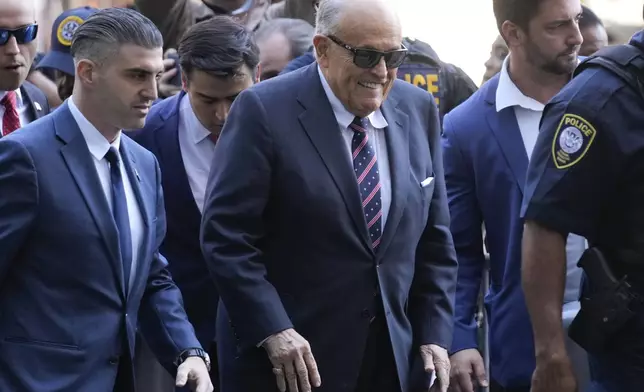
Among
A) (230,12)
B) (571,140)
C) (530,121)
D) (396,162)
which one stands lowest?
(230,12)

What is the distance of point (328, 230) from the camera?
16.8ft

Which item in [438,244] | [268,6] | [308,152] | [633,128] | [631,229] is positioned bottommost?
[268,6]

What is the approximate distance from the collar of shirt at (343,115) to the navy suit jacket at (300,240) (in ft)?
0.08

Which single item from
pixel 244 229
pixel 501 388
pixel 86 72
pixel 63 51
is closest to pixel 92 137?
pixel 86 72

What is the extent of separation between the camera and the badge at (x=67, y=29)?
7.20m

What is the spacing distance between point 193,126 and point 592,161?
7.40 ft

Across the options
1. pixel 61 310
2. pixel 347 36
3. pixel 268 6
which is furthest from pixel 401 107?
pixel 268 6

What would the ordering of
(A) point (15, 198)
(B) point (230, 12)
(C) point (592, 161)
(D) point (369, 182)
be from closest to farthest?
(C) point (592, 161) → (A) point (15, 198) → (D) point (369, 182) → (B) point (230, 12)

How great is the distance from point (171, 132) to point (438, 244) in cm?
139

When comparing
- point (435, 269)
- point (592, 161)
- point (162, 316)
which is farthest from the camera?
point (435, 269)

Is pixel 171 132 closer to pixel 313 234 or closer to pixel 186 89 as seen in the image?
pixel 186 89

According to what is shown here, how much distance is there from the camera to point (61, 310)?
4.94 meters

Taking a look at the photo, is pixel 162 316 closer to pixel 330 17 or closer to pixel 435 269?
pixel 435 269

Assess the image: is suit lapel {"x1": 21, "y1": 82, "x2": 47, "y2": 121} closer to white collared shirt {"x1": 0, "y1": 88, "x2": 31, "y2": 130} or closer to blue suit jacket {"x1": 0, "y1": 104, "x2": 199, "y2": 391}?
white collared shirt {"x1": 0, "y1": 88, "x2": 31, "y2": 130}
